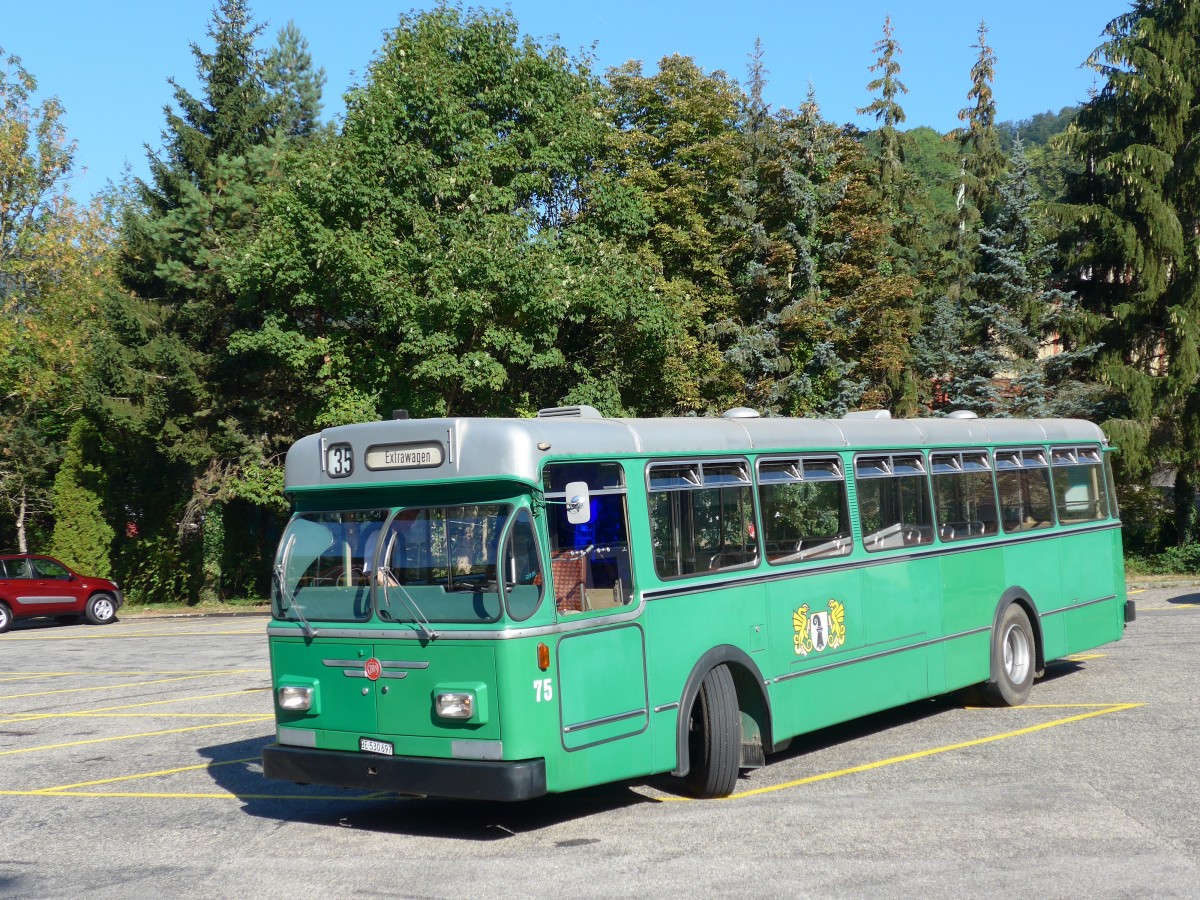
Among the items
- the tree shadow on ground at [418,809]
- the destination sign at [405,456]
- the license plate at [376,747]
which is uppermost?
the destination sign at [405,456]

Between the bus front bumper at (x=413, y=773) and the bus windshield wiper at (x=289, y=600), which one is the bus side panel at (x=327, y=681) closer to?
the bus windshield wiper at (x=289, y=600)

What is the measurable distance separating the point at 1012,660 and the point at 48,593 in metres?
24.9

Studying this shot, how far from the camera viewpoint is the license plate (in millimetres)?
8125

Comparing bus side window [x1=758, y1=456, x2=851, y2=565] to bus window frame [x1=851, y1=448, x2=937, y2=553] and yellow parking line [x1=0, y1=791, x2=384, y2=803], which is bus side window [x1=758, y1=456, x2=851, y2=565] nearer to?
bus window frame [x1=851, y1=448, x2=937, y2=553]

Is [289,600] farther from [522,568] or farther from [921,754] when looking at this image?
[921,754]

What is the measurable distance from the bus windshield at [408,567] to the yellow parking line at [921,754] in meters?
2.45

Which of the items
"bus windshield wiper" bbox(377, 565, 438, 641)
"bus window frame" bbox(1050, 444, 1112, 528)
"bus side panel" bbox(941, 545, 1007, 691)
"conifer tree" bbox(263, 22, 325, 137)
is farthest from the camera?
"conifer tree" bbox(263, 22, 325, 137)

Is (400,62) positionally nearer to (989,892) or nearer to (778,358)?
(778,358)

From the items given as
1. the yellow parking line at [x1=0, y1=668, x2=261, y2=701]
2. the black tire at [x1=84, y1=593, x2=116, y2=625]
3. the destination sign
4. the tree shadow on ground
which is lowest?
the tree shadow on ground

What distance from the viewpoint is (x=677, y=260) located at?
36.1 meters

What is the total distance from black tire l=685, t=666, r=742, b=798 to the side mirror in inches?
72.9

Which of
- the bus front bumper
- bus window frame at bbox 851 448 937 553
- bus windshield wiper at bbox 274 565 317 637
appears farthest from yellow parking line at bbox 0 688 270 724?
bus window frame at bbox 851 448 937 553

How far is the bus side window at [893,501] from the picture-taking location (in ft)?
36.7

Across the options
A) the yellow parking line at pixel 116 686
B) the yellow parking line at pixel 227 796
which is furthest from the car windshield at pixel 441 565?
the yellow parking line at pixel 116 686
